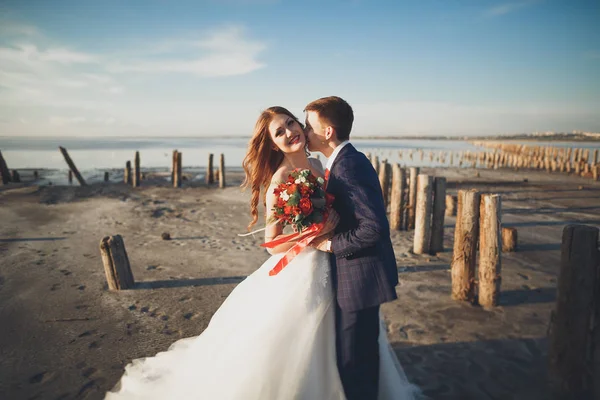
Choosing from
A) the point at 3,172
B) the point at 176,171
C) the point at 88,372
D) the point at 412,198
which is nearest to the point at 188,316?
the point at 88,372

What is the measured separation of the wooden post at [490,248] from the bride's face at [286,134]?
3.74m

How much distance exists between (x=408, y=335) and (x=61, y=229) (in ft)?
34.3

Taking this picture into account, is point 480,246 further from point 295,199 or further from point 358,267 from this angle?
point 295,199

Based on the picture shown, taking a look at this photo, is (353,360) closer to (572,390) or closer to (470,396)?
(470,396)

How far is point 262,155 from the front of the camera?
10.4 ft

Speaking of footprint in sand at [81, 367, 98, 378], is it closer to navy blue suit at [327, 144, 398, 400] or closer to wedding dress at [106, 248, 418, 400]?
wedding dress at [106, 248, 418, 400]

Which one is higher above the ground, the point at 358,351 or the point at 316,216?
the point at 316,216

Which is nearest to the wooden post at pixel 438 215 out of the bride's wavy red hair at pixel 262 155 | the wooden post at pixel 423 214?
the wooden post at pixel 423 214

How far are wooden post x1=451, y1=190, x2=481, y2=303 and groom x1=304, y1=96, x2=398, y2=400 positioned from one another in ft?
10.8

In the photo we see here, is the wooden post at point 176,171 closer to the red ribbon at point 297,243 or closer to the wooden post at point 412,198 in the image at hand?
the wooden post at point 412,198

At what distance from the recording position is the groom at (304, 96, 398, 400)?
2457mm

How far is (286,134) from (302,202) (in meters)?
0.83

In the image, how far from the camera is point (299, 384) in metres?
2.57

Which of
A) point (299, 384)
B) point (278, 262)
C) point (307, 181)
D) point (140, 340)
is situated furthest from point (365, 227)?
point (140, 340)
